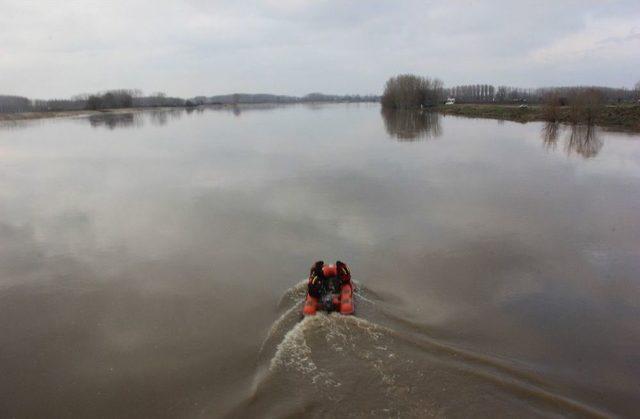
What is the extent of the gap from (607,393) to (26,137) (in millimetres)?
55151

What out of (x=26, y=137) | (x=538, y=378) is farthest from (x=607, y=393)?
(x=26, y=137)

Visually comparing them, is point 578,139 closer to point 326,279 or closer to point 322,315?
point 326,279

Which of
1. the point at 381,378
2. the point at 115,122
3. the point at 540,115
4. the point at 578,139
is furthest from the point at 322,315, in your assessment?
the point at 115,122

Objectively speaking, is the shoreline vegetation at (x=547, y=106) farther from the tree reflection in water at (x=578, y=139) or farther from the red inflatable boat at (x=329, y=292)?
the red inflatable boat at (x=329, y=292)

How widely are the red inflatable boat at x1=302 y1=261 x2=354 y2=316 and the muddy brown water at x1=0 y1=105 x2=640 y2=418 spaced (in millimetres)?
328

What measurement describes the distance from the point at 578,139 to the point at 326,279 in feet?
114

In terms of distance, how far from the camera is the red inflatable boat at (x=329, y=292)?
31.6ft

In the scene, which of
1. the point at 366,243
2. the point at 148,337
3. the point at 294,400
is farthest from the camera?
the point at 366,243

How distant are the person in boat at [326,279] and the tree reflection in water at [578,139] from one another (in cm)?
2493

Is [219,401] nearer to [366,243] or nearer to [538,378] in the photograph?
[538,378]

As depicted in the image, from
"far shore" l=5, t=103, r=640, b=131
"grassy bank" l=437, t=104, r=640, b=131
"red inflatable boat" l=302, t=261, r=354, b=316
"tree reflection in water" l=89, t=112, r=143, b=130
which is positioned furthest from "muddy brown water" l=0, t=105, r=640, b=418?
"tree reflection in water" l=89, t=112, r=143, b=130

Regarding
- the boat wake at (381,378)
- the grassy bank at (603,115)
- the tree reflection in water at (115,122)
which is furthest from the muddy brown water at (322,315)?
the tree reflection in water at (115,122)

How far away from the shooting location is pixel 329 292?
33.1ft

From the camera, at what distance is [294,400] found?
748 cm
